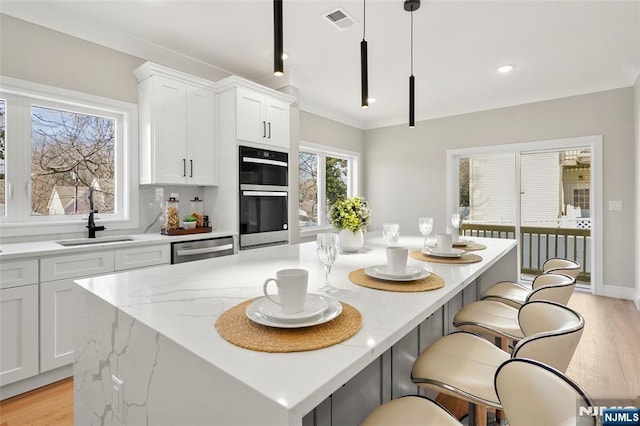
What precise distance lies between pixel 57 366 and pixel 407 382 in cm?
229

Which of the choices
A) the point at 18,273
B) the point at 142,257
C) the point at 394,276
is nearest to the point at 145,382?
the point at 394,276

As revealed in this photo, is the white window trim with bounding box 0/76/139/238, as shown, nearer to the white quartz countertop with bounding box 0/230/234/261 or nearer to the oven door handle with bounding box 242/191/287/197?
the white quartz countertop with bounding box 0/230/234/261

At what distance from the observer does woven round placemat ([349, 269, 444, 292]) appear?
122cm

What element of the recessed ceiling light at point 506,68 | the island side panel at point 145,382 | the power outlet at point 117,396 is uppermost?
the recessed ceiling light at point 506,68

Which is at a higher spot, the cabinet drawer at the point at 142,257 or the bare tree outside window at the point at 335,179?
the bare tree outside window at the point at 335,179

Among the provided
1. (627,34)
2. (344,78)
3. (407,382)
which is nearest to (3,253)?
(407,382)

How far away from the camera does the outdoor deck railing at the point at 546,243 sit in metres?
4.42

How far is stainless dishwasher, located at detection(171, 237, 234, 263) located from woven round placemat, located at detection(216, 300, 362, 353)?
2116 millimetres

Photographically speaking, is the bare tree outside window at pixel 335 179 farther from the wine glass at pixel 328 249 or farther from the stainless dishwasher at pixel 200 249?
the wine glass at pixel 328 249

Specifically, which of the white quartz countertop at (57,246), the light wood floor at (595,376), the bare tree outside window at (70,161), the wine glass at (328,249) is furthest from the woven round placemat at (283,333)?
the bare tree outside window at (70,161)

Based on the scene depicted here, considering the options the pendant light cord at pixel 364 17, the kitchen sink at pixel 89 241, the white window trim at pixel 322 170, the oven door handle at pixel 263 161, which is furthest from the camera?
the white window trim at pixel 322 170

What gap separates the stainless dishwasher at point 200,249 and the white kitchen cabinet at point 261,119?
1.05m

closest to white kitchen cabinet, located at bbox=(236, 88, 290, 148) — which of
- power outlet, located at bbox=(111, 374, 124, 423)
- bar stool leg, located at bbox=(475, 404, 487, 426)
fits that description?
power outlet, located at bbox=(111, 374, 124, 423)

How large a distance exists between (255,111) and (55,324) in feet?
8.07
